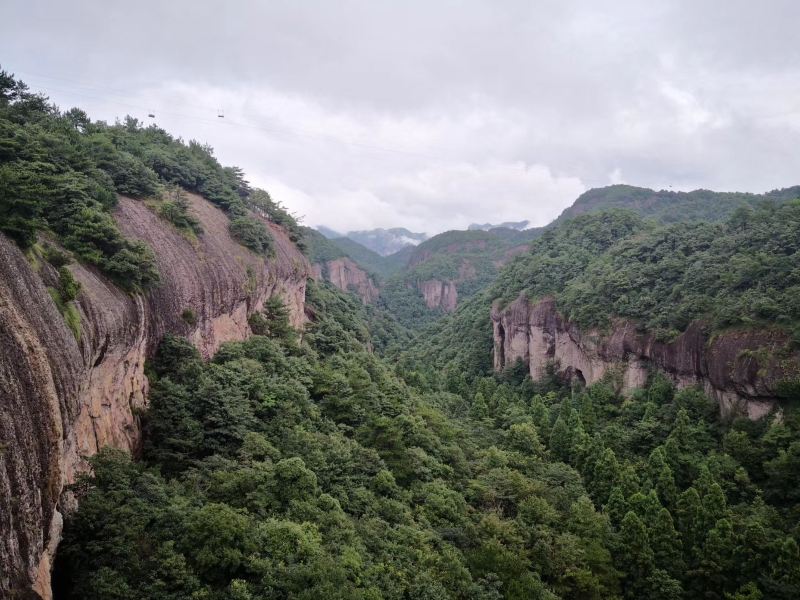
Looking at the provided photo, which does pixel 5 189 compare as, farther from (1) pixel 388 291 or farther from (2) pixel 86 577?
(1) pixel 388 291

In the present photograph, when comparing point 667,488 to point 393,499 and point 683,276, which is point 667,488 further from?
point 683,276

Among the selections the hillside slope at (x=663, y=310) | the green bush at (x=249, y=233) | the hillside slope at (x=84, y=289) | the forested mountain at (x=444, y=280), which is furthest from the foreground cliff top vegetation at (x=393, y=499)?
the forested mountain at (x=444, y=280)

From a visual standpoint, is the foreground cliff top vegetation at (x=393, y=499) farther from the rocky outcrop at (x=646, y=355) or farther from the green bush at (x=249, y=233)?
the green bush at (x=249, y=233)

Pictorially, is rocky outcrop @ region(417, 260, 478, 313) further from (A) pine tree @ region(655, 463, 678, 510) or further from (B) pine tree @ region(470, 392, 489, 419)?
(A) pine tree @ region(655, 463, 678, 510)

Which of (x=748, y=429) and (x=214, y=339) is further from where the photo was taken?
(x=748, y=429)

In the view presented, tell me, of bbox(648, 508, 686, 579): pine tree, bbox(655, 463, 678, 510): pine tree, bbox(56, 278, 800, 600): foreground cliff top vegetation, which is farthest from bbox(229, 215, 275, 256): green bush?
bbox(655, 463, 678, 510): pine tree

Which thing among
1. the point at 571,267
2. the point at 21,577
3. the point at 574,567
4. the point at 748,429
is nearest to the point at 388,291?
the point at 571,267

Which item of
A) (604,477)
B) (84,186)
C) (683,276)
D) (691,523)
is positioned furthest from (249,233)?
(683,276)

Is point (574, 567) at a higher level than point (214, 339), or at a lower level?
lower
